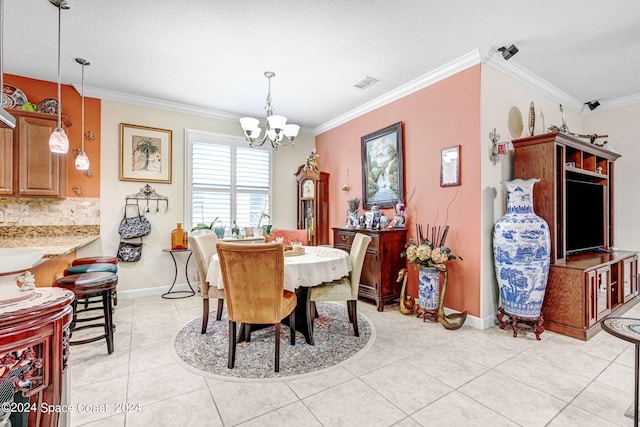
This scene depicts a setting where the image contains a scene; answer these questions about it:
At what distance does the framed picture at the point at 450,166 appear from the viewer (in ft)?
11.0

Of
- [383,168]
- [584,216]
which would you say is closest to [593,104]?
[584,216]

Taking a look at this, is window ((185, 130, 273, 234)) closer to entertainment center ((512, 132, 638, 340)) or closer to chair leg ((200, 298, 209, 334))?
chair leg ((200, 298, 209, 334))

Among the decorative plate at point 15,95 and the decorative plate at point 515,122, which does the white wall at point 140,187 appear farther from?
the decorative plate at point 515,122

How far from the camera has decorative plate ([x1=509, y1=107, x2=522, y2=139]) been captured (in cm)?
347

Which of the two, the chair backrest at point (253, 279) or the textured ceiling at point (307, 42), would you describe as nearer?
the chair backrest at point (253, 279)

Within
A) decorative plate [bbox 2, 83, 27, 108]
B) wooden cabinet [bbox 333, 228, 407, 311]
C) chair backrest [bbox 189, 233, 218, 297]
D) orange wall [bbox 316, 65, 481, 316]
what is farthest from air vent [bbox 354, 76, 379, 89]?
decorative plate [bbox 2, 83, 27, 108]

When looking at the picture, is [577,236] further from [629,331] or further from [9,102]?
[9,102]

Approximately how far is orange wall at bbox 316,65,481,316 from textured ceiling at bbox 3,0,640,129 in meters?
0.32

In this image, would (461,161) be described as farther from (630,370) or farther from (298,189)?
(298,189)

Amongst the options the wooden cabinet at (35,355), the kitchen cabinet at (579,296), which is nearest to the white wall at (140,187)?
the wooden cabinet at (35,355)

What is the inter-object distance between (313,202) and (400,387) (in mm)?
3584

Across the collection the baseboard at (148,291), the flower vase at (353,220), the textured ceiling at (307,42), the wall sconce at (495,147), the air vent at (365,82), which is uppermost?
the air vent at (365,82)

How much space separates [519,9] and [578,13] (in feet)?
1.73

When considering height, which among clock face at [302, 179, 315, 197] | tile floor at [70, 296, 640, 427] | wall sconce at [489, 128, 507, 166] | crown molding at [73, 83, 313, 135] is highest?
crown molding at [73, 83, 313, 135]
